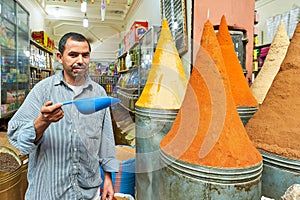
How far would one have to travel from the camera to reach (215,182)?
73 centimetres

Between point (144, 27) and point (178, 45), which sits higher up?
point (144, 27)

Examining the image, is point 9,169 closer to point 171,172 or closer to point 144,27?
point 171,172

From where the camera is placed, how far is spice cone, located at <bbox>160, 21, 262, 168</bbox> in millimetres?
753

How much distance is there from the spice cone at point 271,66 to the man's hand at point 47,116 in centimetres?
103

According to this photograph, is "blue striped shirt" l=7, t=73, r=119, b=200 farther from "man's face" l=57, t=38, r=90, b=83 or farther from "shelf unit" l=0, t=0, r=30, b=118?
"shelf unit" l=0, t=0, r=30, b=118

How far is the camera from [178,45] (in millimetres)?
2387

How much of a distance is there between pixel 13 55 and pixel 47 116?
3559 mm

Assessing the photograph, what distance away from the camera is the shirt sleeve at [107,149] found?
1.41 metres

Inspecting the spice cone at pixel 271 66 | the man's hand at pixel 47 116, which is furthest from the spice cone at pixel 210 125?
the spice cone at pixel 271 66

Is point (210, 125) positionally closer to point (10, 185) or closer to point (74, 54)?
point (74, 54)

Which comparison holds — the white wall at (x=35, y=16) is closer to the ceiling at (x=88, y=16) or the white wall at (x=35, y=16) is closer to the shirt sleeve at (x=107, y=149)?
the ceiling at (x=88, y=16)

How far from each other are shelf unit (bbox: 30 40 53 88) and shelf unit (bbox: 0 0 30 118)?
49cm

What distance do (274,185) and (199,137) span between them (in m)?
0.32

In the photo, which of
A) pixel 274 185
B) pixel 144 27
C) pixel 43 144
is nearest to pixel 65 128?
pixel 43 144
